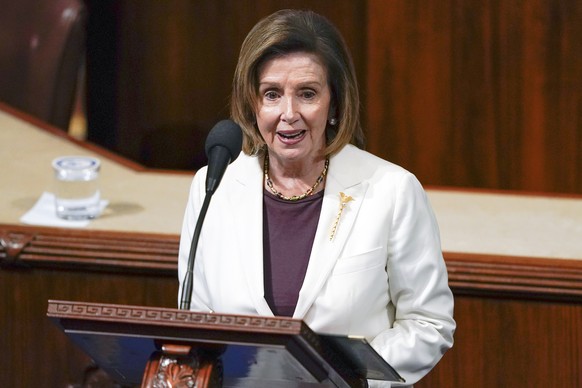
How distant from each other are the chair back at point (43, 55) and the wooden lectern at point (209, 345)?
243 cm

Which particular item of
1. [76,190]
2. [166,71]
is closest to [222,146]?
[76,190]

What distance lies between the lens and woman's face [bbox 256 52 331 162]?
7.59 feet

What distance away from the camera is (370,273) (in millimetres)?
2314

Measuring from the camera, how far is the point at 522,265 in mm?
2980

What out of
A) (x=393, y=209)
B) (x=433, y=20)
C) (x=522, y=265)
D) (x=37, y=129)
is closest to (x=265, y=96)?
(x=393, y=209)

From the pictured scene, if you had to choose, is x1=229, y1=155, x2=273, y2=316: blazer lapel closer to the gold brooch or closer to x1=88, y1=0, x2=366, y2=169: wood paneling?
the gold brooch

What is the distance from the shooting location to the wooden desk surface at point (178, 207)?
319 centimetres

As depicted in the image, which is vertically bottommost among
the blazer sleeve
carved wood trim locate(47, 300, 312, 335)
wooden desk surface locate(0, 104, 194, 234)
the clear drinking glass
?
wooden desk surface locate(0, 104, 194, 234)

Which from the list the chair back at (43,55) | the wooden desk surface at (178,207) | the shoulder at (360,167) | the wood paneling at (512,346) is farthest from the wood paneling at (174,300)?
the chair back at (43,55)

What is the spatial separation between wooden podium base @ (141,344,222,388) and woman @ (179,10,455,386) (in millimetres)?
336

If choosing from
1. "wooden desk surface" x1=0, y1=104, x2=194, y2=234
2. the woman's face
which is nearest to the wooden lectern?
the woman's face

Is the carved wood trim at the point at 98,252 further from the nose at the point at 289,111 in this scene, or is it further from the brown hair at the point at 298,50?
the nose at the point at 289,111

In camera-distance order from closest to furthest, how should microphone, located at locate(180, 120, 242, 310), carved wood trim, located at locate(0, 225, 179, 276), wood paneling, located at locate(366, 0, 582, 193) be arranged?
microphone, located at locate(180, 120, 242, 310), carved wood trim, located at locate(0, 225, 179, 276), wood paneling, located at locate(366, 0, 582, 193)

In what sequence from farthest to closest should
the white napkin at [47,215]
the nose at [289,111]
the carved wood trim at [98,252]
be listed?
the white napkin at [47,215] → the carved wood trim at [98,252] → the nose at [289,111]
